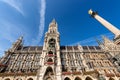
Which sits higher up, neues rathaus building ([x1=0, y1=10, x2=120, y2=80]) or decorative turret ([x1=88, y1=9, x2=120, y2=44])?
decorative turret ([x1=88, y1=9, x2=120, y2=44])

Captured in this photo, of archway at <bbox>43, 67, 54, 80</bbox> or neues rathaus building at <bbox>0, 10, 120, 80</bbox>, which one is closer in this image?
neues rathaus building at <bbox>0, 10, 120, 80</bbox>

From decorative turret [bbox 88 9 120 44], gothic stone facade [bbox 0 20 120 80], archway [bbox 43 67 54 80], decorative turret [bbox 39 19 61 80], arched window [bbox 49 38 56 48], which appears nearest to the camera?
gothic stone facade [bbox 0 20 120 80]

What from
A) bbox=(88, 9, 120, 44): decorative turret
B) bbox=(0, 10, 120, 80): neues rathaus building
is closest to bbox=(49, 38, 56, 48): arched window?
bbox=(0, 10, 120, 80): neues rathaus building

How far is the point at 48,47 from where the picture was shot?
168 feet

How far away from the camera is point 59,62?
1768 inches

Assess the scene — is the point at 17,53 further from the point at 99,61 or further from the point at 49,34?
the point at 99,61

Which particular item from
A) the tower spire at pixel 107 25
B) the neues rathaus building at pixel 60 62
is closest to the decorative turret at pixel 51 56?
the neues rathaus building at pixel 60 62

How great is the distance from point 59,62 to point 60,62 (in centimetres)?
49

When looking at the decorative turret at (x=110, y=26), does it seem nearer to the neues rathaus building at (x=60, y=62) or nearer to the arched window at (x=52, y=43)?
the neues rathaus building at (x=60, y=62)

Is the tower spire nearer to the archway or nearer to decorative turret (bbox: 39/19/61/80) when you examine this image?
decorative turret (bbox: 39/19/61/80)

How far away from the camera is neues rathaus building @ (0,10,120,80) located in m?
39.7

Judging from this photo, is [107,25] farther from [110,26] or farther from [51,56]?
[51,56]

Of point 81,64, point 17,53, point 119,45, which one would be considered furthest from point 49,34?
point 119,45

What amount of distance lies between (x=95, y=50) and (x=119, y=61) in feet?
42.2
